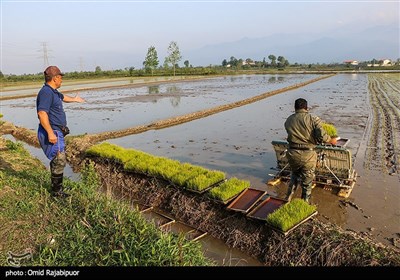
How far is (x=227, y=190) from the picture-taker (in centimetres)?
489

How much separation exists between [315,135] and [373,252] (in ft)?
5.56

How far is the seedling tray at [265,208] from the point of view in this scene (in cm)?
434

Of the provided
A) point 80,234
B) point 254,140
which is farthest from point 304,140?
point 254,140

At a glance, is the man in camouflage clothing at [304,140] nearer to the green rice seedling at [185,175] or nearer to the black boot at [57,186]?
the green rice seedling at [185,175]

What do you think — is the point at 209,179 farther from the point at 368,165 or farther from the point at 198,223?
the point at 368,165

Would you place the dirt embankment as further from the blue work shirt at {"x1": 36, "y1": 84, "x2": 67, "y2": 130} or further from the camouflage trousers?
the blue work shirt at {"x1": 36, "y1": 84, "x2": 67, "y2": 130}

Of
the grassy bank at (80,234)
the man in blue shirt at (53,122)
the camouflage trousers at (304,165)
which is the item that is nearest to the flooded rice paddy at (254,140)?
the camouflage trousers at (304,165)

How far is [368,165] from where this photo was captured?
721 centimetres

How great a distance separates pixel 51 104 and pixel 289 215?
353 centimetres

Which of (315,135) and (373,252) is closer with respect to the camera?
(373,252)

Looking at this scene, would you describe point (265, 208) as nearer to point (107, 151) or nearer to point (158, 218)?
point (158, 218)

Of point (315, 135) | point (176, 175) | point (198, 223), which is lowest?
point (198, 223)

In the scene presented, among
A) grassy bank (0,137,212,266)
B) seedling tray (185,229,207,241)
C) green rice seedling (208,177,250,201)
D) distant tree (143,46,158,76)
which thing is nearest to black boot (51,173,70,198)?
grassy bank (0,137,212,266)
